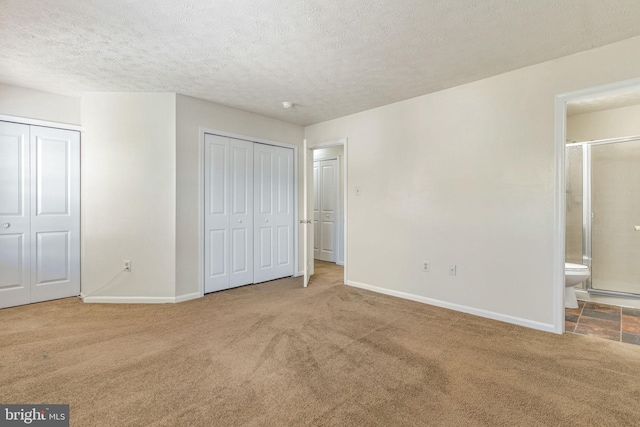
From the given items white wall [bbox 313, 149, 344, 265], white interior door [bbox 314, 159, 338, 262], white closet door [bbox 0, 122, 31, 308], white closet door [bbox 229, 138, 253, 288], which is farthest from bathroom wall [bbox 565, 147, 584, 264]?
white closet door [bbox 0, 122, 31, 308]

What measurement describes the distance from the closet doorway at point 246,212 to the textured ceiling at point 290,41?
3.20 feet

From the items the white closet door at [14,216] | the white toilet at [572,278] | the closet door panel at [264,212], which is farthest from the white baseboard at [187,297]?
the white toilet at [572,278]

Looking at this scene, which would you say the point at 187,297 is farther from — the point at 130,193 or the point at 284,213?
the point at 284,213

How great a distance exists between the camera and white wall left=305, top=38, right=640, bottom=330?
277 centimetres

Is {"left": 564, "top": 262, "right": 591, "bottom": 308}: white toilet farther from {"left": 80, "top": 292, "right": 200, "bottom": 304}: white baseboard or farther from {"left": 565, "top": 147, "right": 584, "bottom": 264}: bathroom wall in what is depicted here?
{"left": 80, "top": 292, "right": 200, "bottom": 304}: white baseboard

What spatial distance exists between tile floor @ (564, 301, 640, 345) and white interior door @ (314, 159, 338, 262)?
12.6 feet

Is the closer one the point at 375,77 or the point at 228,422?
the point at 228,422

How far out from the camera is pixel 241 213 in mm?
4324

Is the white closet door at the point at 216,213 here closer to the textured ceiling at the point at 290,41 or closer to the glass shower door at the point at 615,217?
the textured ceiling at the point at 290,41

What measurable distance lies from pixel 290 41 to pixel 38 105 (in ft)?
10.5

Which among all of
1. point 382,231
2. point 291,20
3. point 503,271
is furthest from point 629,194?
point 291,20

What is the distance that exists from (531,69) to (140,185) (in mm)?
4237

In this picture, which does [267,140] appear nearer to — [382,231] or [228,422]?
[382,231]

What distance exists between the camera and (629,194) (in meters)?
3.66
